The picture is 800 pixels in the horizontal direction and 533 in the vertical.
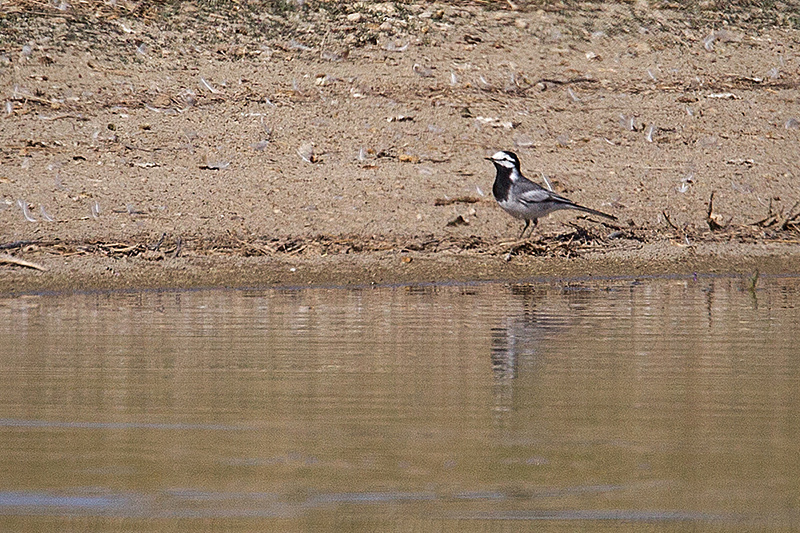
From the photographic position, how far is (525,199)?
12609 millimetres

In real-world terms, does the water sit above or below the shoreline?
above

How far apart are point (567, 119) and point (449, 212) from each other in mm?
2916

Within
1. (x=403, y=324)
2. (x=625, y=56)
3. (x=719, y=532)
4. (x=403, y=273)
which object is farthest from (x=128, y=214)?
(x=719, y=532)

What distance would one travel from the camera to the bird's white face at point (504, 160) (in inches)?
518

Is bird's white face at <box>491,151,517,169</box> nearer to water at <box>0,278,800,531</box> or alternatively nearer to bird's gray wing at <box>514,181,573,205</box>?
bird's gray wing at <box>514,181,573,205</box>

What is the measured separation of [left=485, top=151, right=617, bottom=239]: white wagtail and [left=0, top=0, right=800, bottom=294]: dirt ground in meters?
0.27

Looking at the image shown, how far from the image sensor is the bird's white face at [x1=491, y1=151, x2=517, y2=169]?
13.2m

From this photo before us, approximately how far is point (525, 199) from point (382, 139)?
2664 mm

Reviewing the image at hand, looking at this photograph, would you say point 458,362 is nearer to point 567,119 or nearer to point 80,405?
point 80,405

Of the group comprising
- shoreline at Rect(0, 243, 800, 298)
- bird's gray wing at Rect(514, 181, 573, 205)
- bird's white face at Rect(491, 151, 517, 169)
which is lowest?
shoreline at Rect(0, 243, 800, 298)

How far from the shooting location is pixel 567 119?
15578 mm

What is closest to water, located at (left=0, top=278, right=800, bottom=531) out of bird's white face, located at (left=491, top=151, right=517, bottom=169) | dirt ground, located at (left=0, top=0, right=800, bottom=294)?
dirt ground, located at (left=0, top=0, right=800, bottom=294)

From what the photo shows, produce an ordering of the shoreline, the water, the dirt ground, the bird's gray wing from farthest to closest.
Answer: the bird's gray wing < the dirt ground < the shoreline < the water

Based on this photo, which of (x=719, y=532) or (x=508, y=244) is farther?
(x=508, y=244)
